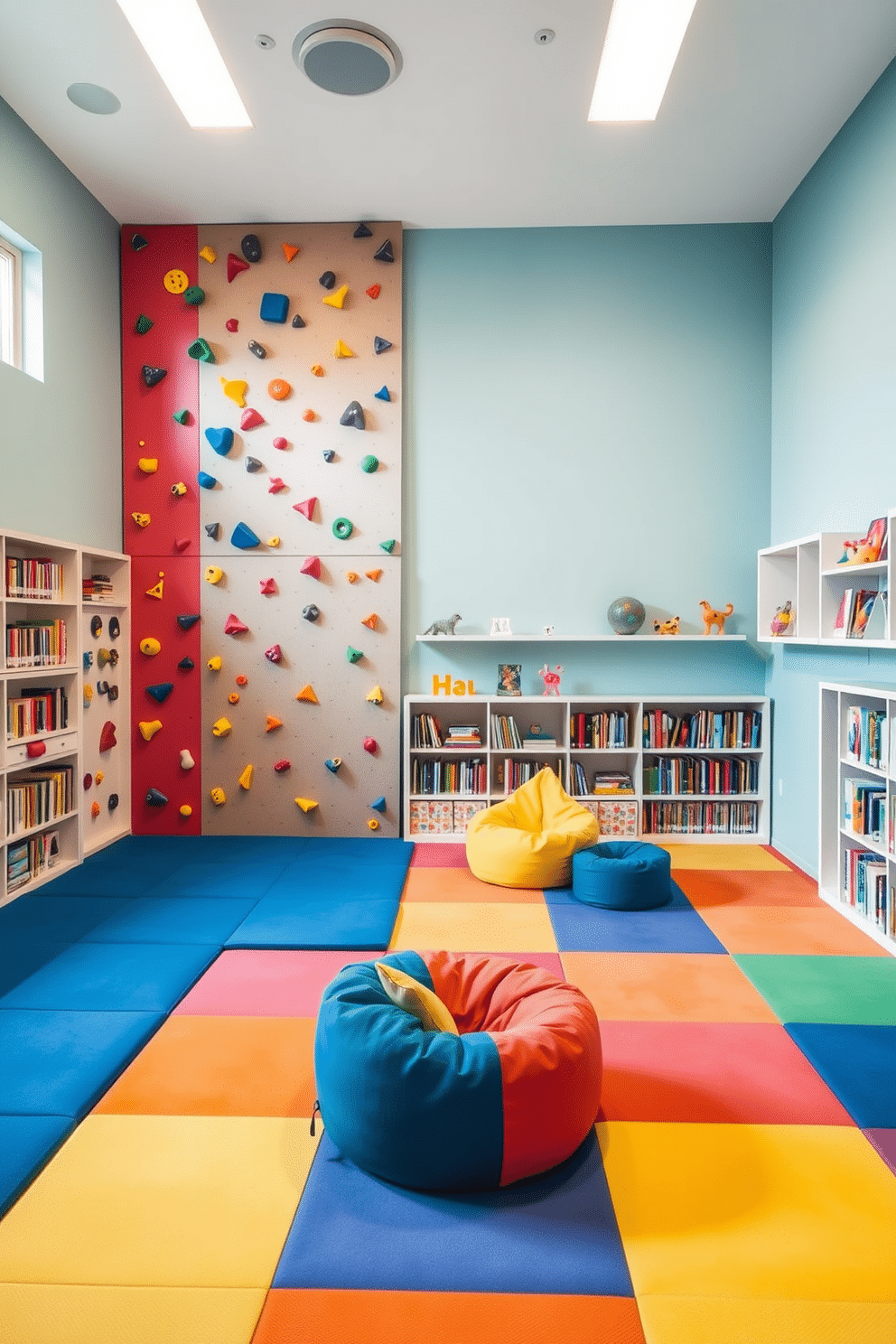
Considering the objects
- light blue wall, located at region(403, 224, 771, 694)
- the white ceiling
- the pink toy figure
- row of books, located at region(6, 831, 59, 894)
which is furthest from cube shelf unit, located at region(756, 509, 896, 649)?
row of books, located at region(6, 831, 59, 894)

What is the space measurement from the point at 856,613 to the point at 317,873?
10.5ft

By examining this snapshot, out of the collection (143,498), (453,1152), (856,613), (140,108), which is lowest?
(453,1152)

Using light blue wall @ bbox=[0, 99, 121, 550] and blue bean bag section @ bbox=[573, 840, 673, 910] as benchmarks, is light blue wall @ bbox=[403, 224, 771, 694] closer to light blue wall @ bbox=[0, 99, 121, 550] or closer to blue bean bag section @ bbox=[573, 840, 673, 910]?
blue bean bag section @ bbox=[573, 840, 673, 910]

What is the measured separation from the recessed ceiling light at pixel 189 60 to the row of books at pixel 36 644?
9.26 feet

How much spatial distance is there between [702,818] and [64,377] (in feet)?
16.1

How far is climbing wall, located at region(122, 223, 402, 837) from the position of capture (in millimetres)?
5633

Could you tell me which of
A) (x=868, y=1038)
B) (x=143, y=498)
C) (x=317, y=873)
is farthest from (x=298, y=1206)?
(x=143, y=498)

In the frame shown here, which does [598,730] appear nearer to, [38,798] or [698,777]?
[698,777]

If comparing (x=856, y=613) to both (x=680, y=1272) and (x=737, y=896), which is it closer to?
(x=737, y=896)

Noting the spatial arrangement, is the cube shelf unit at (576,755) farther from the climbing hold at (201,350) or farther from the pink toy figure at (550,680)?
the climbing hold at (201,350)

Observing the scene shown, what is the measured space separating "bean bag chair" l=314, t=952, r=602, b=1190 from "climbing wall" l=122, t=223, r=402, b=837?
3454mm

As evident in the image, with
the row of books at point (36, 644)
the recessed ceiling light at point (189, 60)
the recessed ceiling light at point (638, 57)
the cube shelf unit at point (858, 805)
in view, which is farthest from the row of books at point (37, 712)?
the recessed ceiling light at point (638, 57)

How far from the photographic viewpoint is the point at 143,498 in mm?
5730

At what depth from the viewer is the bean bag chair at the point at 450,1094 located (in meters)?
2.04
